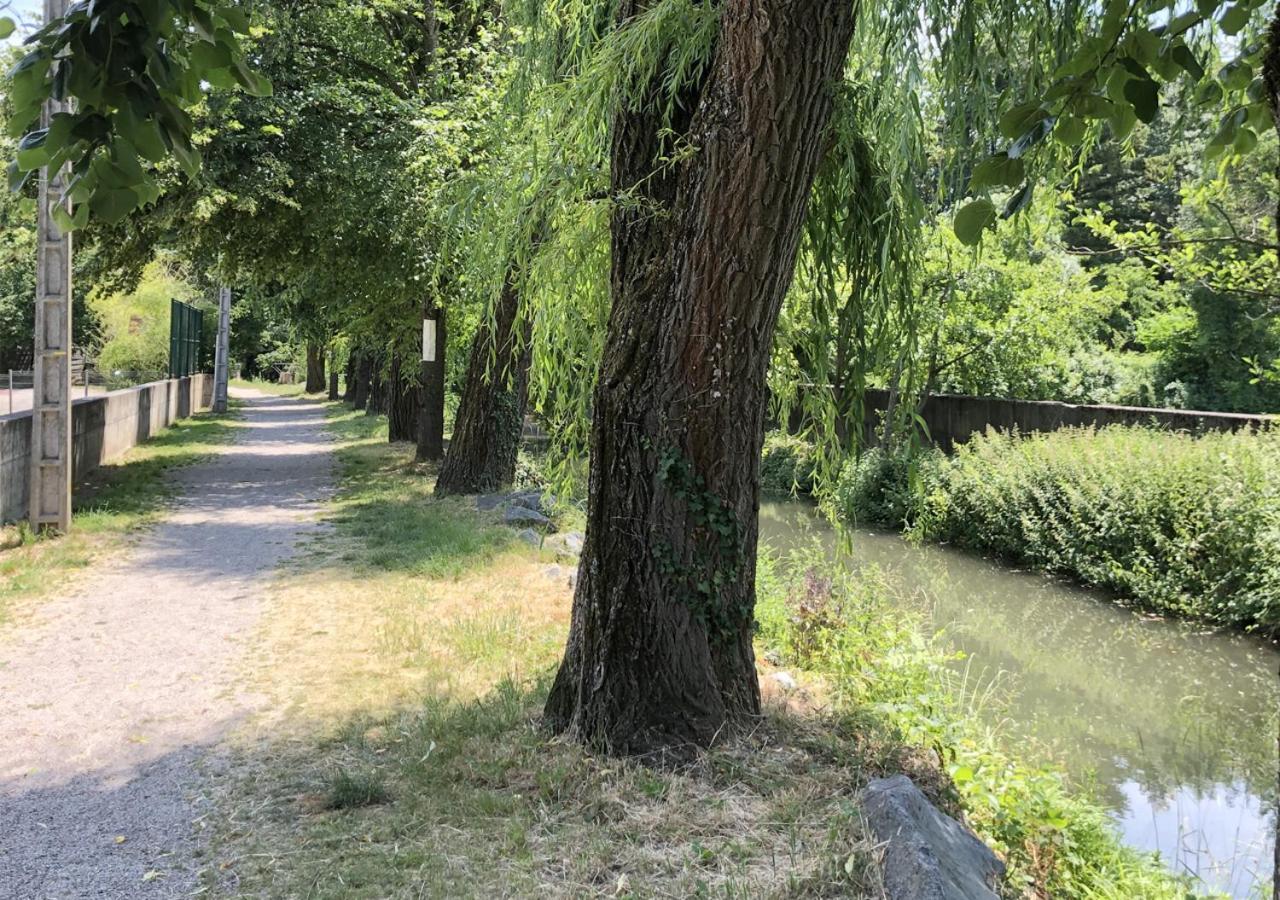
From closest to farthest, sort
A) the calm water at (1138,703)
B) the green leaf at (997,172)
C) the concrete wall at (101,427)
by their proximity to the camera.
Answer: the green leaf at (997,172)
the calm water at (1138,703)
the concrete wall at (101,427)

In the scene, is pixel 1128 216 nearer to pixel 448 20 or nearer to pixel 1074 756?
pixel 448 20

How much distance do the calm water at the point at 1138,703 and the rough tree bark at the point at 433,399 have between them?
7.55m

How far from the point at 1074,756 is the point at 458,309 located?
466 inches

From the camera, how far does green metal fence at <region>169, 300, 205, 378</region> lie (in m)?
27.3

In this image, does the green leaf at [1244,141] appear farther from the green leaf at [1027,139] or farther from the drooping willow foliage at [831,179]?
the drooping willow foliage at [831,179]

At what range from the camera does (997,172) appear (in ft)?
6.97

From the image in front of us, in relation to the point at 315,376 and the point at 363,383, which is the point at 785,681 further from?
the point at 315,376

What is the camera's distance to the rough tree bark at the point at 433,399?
16.3 metres

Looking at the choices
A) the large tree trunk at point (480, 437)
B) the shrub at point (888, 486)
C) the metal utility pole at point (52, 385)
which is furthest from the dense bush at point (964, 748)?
the shrub at point (888, 486)

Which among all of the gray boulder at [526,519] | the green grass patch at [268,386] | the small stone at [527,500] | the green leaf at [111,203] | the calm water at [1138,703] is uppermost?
the green leaf at [111,203]

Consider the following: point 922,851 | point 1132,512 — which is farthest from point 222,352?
point 922,851

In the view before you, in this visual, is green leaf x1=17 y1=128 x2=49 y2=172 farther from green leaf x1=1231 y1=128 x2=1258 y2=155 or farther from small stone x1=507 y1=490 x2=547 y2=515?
small stone x1=507 y1=490 x2=547 y2=515

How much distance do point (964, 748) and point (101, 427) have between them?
48.6 ft

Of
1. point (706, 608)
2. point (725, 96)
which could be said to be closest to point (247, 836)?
point (706, 608)
